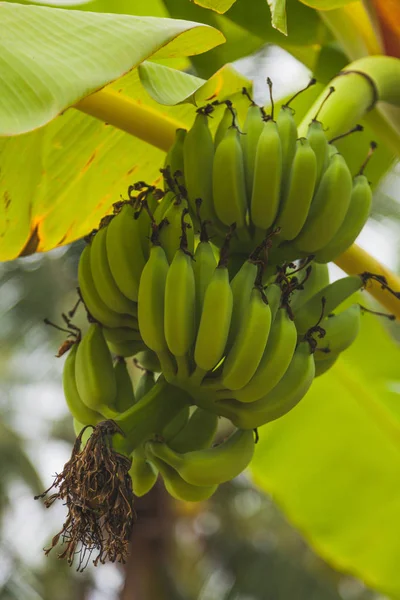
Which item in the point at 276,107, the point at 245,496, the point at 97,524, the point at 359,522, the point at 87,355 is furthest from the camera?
the point at 245,496

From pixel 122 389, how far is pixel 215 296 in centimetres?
20

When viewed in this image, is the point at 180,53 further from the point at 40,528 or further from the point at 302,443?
the point at 40,528

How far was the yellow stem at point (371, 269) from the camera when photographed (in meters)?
1.00

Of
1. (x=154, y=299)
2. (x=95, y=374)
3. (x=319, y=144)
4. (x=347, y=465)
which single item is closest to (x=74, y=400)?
(x=95, y=374)

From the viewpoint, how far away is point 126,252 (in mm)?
783

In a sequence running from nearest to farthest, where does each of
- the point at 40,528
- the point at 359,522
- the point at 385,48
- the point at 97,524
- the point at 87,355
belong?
the point at 97,524
the point at 87,355
the point at 385,48
the point at 359,522
the point at 40,528

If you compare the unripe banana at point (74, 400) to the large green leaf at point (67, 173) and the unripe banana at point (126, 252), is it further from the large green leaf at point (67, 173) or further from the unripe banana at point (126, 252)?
the large green leaf at point (67, 173)

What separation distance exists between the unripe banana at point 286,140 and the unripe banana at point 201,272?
0.13 metres

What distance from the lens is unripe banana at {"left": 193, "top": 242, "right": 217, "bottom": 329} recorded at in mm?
734

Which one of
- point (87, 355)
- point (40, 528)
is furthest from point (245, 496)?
point (87, 355)

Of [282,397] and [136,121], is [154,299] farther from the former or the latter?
[136,121]

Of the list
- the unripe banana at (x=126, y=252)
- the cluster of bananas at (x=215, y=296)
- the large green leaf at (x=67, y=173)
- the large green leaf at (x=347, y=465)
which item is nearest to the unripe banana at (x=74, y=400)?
the cluster of bananas at (x=215, y=296)

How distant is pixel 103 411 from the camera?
0.77 metres

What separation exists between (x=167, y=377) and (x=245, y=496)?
211 inches
